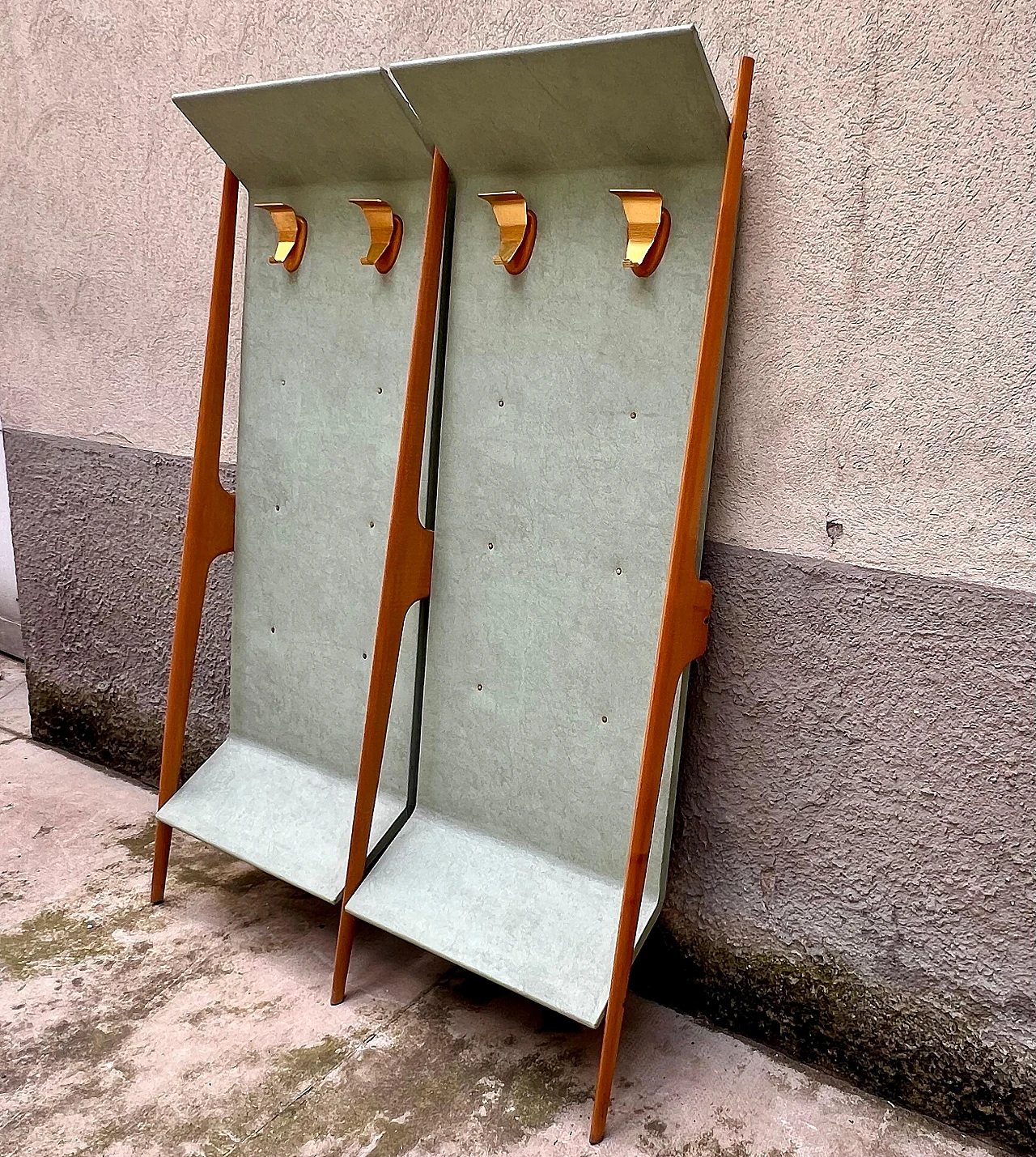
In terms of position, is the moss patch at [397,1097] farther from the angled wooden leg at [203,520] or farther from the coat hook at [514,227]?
the coat hook at [514,227]

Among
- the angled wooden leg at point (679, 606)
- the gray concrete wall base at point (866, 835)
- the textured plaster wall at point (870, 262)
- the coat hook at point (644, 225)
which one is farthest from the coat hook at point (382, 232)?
the gray concrete wall base at point (866, 835)

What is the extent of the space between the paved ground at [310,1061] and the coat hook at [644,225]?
4.99 ft

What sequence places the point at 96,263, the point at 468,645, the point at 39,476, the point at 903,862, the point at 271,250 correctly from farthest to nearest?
1. the point at 39,476
2. the point at 96,263
3. the point at 271,250
4. the point at 468,645
5. the point at 903,862

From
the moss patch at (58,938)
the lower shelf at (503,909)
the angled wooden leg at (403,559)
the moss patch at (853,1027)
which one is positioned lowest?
the moss patch at (58,938)

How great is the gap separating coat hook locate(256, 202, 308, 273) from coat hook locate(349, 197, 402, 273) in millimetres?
174

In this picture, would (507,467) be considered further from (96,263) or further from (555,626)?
(96,263)

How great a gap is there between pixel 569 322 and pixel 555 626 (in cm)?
59

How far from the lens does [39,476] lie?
3.24 metres

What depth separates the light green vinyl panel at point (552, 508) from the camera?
1.79 metres

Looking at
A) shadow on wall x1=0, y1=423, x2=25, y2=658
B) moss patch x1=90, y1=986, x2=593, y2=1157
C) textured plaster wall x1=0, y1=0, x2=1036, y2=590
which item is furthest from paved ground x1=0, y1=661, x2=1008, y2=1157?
shadow on wall x1=0, y1=423, x2=25, y2=658

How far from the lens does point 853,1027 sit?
194cm

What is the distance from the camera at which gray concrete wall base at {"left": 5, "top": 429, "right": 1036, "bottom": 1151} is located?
175 centimetres

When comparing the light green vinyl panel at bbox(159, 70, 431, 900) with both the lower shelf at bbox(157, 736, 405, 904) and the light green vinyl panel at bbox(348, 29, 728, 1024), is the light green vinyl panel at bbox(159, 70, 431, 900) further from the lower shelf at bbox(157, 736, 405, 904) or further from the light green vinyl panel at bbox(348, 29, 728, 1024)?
the light green vinyl panel at bbox(348, 29, 728, 1024)

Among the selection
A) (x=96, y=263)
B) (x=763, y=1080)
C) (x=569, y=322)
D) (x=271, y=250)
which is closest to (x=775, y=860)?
(x=763, y=1080)
